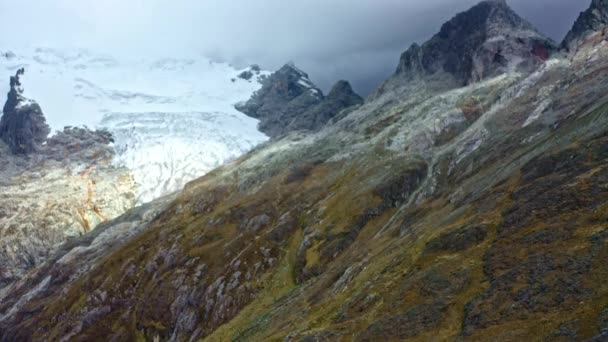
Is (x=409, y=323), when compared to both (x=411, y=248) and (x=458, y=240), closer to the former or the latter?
(x=458, y=240)

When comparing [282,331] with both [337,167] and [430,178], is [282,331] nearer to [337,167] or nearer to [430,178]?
[430,178]

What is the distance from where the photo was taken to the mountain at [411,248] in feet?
190

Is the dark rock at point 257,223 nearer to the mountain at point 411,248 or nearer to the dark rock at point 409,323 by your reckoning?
the mountain at point 411,248

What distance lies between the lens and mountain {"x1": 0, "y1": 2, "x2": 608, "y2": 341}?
58000 millimetres

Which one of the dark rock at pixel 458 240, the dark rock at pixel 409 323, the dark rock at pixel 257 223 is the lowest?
the dark rock at pixel 409 323

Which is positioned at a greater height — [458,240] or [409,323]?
[458,240]

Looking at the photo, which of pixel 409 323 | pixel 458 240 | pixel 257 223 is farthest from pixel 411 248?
pixel 257 223

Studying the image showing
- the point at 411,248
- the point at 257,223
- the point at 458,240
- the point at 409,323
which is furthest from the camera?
the point at 257,223

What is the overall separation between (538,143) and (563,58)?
105242 mm

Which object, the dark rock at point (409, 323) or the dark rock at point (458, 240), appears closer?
the dark rock at point (409, 323)

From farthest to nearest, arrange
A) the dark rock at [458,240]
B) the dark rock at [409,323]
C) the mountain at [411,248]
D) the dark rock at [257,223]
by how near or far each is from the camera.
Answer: the dark rock at [257,223]
the dark rock at [458,240]
the dark rock at [409,323]
the mountain at [411,248]

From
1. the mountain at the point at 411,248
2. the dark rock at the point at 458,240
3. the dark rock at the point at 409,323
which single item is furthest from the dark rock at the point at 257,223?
the dark rock at the point at 409,323

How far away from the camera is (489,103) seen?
186000 mm

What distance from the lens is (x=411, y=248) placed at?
8369 cm
